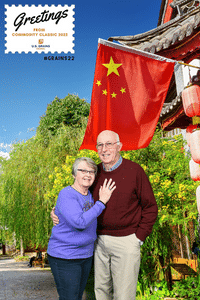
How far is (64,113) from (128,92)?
567 inches

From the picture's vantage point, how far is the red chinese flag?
3.56m

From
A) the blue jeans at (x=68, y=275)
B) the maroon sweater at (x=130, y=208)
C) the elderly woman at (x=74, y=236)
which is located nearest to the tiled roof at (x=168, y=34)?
the maroon sweater at (x=130, y=208)

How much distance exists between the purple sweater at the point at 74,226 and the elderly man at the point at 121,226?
Answer: 0.56ft

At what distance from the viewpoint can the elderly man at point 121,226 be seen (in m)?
2.75

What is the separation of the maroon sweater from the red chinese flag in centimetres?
79

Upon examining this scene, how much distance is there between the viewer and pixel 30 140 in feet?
48.2

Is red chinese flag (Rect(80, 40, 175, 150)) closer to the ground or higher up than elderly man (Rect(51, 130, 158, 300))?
higher up

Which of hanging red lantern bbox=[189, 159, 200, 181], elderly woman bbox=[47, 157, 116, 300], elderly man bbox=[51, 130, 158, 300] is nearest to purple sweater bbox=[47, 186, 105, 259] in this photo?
elderly woman bbox=[47, 157, 116, 300]

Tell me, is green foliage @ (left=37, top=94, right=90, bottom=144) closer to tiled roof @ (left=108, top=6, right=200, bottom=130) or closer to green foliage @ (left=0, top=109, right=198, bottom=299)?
green foliage @ (left=0, top=109, right=198, bottom=299)

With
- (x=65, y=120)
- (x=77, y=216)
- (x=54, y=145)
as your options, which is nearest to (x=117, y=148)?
(x=77, y=216)

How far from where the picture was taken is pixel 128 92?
143 inches

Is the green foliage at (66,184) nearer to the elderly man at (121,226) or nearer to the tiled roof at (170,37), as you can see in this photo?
the tiled roof at (170,37)

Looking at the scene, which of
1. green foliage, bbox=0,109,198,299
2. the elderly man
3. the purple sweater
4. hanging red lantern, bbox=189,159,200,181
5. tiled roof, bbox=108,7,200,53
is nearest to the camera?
the purple sweater

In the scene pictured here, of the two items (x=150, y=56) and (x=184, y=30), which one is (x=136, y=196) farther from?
(x=184, y=30)
